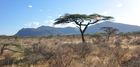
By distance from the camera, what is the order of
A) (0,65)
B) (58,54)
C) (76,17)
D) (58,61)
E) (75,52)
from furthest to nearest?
(76,17), (75,52), (0,65), (58,54), (58,61)

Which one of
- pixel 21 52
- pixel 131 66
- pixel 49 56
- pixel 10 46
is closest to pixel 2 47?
pixel 10 46

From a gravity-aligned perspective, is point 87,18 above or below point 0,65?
above

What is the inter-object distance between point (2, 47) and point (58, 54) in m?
6.82

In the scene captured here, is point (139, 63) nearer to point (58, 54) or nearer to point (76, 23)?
point (58, 54)

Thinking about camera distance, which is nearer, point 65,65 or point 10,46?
point 65,65

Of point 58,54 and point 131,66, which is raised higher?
point 58,54

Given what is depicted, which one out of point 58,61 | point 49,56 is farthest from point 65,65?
point 49,56

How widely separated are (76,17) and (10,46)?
34.9ft

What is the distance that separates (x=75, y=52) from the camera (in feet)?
35.7

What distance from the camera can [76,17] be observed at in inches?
805

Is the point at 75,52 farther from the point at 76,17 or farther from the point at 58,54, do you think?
the point at 76,17

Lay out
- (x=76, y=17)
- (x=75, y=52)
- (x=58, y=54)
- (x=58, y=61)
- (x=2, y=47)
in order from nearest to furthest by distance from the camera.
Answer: (x=58, y=61) < (x=58, y=54) < (x=75, y=52) < (x=2, y=47) < (x=76, y=17)

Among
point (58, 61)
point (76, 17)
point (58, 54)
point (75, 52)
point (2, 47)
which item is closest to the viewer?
point (58, 61)

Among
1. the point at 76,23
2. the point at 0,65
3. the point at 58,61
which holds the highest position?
the point at 76,23
